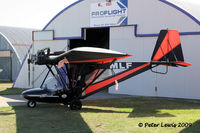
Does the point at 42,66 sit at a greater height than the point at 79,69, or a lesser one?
lesser

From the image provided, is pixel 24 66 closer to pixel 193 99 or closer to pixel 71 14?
pixel 71 14

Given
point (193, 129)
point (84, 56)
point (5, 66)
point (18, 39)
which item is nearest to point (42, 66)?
point (84, 56)

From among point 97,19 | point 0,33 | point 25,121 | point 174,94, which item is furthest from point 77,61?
point 0,33

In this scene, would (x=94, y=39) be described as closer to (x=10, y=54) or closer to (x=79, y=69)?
(x=10, y=54)

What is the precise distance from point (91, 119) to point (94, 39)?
1846 cm

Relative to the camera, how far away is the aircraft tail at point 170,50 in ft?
48.4

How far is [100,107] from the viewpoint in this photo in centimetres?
1543

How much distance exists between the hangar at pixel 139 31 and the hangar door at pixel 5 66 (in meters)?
12.5

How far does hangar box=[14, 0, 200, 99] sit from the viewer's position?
1958 cm

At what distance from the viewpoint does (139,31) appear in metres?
21.6

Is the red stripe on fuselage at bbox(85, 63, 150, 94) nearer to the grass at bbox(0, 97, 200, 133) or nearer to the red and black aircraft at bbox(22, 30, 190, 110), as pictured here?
the red and black aircraft at bbox(22, 30, 190, 110)

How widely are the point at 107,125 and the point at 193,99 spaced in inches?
404

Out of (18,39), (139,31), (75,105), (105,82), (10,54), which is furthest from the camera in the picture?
(18,39)

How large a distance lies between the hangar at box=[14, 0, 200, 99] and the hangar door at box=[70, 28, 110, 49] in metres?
3.40
